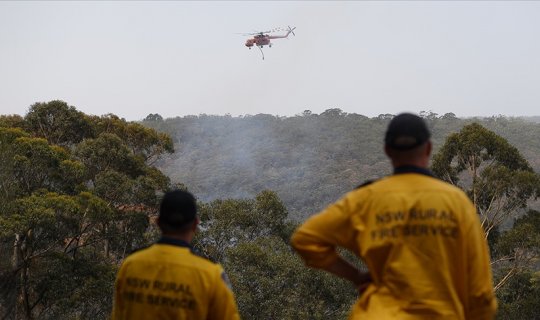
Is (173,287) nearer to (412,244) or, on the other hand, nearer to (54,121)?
(412,244)

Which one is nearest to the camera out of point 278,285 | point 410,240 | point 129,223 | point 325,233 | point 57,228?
point 410,240

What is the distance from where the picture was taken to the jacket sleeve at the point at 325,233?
9.07ft

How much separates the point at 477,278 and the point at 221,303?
1101mm

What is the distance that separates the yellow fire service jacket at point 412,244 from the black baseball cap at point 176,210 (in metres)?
0.56

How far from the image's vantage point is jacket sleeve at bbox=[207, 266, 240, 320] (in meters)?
3.05

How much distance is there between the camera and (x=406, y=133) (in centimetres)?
275

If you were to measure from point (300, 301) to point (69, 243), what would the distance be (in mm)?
7127

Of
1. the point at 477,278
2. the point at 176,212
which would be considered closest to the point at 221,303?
the point at 176,212

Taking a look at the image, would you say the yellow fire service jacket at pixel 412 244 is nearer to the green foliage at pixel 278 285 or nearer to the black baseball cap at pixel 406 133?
the black baseball cap at pixel 406 133

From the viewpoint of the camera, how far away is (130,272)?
10.2ft

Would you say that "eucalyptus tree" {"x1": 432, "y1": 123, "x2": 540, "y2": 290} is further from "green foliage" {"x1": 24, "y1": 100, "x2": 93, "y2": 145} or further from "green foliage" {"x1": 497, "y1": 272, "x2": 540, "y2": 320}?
"green foliage" {"x1": 24, "y1": 100, "x2": 93, "y2": 145}

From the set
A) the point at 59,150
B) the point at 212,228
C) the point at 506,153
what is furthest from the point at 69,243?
the point at 506,153

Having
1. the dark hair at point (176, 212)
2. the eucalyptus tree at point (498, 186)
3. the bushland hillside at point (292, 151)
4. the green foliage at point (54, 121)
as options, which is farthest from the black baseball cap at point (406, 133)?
the bushland hillside at point (292, 151)

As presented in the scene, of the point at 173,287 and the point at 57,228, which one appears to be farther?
the point at 57,228
